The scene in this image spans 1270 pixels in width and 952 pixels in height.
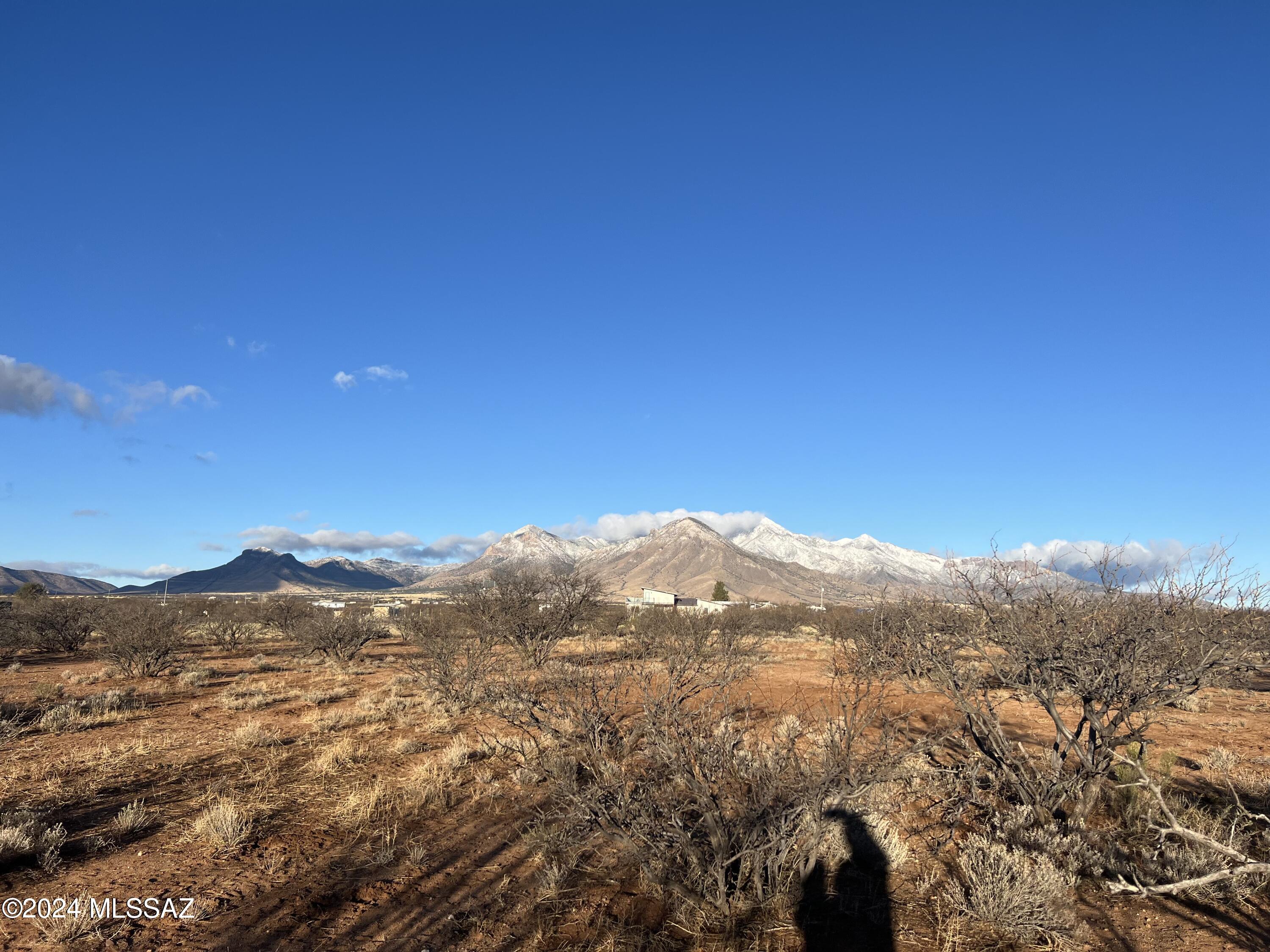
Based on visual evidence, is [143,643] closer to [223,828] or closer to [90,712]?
[90,712]

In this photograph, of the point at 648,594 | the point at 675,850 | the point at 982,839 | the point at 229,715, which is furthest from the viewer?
the point at 648,594

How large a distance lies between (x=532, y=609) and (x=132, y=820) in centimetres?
1699

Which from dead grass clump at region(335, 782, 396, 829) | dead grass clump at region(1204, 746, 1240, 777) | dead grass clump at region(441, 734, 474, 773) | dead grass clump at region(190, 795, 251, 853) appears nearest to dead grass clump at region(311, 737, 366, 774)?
dead grass clump at region(335, 782, 396, 829)

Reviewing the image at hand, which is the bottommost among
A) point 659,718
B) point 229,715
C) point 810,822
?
point 229,715

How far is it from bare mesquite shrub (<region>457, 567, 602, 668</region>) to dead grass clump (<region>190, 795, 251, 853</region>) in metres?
12.1

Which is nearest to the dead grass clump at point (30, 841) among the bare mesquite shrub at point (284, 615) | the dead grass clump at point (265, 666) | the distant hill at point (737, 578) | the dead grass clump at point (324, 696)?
the dead grass clump at point (324, 696)

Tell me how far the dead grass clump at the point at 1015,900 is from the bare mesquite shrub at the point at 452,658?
5.53 meters

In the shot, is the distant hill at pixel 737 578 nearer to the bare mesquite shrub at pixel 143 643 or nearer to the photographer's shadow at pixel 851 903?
the bare mesquite shrub at pixel 143 643

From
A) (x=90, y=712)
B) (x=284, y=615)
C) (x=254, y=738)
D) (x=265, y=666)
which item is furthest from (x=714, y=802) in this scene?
(x=284, y=615)

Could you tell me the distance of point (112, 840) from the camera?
21.6ft

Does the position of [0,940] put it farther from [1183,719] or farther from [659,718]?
[1183,719]

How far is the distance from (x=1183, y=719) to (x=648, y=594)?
69.7 metres

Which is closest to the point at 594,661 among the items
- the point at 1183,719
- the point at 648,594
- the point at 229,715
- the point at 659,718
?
the point at 659,718

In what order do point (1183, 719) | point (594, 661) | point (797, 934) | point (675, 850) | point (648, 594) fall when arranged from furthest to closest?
point (648, 594)
point (1183, 719)
point (594, 661)
point (675, 850)
point (797, 934)
